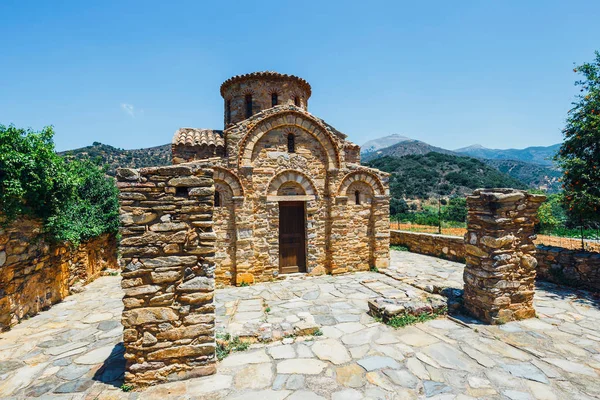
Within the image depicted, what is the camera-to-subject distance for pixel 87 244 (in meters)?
9.20

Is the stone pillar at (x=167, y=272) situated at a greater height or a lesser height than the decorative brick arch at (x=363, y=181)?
lesser

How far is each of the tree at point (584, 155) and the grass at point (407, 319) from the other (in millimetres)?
5070

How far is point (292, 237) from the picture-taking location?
10.0 m

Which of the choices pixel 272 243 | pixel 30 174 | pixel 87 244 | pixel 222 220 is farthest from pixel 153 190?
pixel 87 244

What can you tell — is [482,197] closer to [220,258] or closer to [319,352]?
[319,352]

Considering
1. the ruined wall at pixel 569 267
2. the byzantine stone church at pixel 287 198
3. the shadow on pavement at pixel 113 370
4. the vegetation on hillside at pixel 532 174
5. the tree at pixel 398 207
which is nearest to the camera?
the shadow on pavement at pixel 113 370

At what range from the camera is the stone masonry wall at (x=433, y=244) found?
38.4 feet

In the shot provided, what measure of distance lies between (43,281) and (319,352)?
695cm

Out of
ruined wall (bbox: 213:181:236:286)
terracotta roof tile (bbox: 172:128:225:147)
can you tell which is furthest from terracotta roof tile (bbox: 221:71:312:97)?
ruined wall (bbox: 213:181:236:286)

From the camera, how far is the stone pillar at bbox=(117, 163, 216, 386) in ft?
12.4

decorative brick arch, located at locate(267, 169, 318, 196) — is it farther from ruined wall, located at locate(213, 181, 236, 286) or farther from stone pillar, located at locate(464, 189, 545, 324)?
stone pillar, located at locate(464, 189, 545, 324)

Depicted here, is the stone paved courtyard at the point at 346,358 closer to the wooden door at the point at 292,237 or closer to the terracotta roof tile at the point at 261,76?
the wooden door at the point at 292,237

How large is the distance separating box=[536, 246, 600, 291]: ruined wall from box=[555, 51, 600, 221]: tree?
112cm

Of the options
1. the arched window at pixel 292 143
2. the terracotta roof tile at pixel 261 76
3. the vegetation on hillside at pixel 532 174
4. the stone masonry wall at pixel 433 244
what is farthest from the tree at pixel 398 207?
the vegetation on hillside at pixel 532 174
